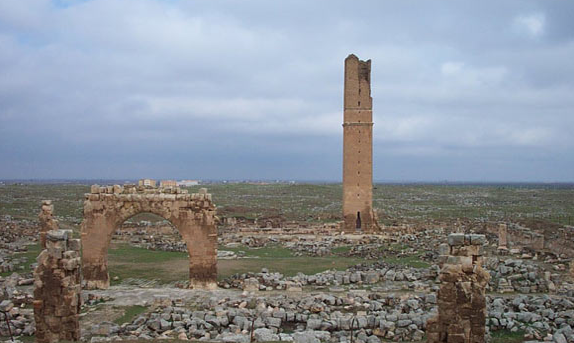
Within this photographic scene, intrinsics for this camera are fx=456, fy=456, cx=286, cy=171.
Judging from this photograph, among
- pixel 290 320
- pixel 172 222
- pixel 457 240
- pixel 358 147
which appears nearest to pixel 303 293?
pixel 290 320

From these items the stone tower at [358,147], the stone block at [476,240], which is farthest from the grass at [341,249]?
the stone block at [476,240]

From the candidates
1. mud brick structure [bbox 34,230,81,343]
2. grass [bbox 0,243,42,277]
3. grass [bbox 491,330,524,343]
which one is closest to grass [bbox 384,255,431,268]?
grass [bbox 491,330,524,343]

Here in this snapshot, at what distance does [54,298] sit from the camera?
10055 millimetres

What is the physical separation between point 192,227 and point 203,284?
2206 millimetres

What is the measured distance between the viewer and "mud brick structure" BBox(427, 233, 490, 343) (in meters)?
9.19

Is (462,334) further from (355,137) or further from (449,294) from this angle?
(355,137)

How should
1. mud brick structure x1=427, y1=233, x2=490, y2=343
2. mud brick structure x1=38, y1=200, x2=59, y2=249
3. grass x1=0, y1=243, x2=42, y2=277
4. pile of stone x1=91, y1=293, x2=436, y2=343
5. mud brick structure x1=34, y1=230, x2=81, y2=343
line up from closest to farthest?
mud brick structure x1=427, y1=233, x2=490, y2=343 → mud brick structure x1=34, y1=230, x2=81, y2=343 → pile of stone x1=91, y1=293, x2=436, y2=343 → grass x1=0, y1=243, x2=42, y2=277 → mud brick structure x1=38, y1=200, x2=59, y2=249

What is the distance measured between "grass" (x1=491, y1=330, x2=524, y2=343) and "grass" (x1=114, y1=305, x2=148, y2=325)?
10060mm

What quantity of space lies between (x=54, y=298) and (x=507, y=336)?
11165mm

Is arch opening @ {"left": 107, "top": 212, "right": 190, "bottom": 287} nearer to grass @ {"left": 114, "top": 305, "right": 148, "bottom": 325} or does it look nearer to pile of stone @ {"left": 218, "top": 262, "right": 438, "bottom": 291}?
pile of stone @ {"left": 218, "top": 262, "right": 438, "bottom": 291}

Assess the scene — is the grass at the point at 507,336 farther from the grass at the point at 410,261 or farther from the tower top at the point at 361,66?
the tower top at the point at 361,66

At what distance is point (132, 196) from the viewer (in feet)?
57.5

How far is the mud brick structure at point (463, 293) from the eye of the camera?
362 inches

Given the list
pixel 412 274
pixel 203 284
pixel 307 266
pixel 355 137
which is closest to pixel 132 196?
pixel 203 284
